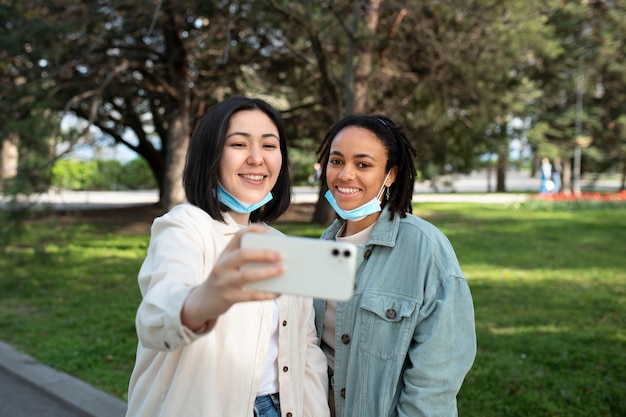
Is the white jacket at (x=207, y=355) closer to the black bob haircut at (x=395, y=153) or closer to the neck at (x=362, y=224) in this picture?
the neck at (x=362, y=224)

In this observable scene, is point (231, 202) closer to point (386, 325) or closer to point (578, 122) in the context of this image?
point (386, 325)

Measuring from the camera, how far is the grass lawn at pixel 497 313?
14.6 ft

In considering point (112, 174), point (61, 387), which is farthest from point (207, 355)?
point (112, 174)

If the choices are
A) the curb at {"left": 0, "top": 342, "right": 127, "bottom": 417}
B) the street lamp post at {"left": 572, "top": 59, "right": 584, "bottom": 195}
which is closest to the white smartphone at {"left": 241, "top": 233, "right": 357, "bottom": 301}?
the curb at {"left": 0, "top": 342, "right": 127, "bottom": 417}

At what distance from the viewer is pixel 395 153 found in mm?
2279

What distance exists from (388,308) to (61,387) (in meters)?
3.66

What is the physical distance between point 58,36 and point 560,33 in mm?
20316

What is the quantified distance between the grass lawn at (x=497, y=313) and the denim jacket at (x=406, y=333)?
2263mm

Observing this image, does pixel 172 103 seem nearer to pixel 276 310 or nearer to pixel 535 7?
pixel 535 7

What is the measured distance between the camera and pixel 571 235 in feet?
42.1

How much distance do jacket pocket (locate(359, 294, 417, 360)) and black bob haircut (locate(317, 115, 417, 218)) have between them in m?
0.35

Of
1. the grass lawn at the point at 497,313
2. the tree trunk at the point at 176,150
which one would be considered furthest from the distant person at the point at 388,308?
the tree trunk at the point at 176,150

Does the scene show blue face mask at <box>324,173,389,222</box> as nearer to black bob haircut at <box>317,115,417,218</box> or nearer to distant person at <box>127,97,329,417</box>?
black bob haircut at <box>317,115,417,218</box>

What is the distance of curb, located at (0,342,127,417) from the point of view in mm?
4297
